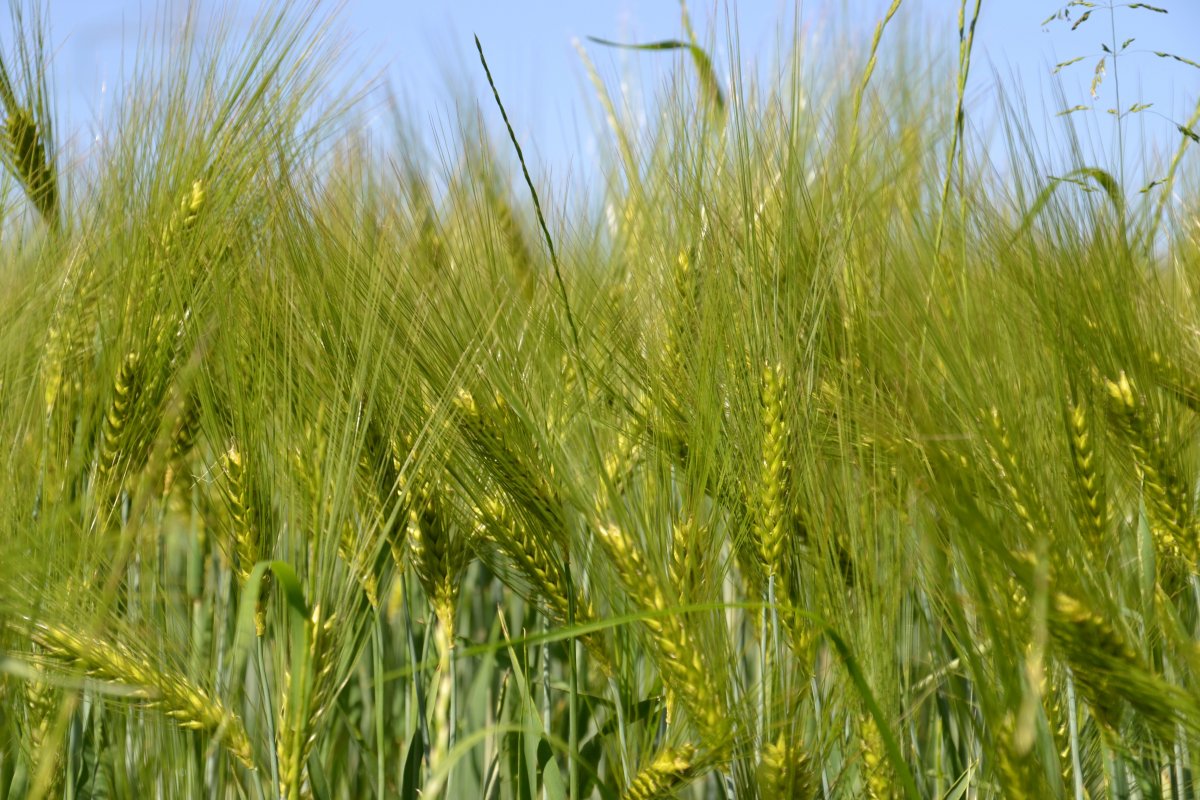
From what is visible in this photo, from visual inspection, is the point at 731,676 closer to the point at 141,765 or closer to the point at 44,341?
the point at 141,765

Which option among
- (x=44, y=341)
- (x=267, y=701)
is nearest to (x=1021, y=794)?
(x=267, y=701)

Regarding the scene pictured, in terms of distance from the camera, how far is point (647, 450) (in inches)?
36.7

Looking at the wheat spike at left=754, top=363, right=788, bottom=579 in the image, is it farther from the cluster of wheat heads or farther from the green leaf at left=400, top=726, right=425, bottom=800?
the green leaf at left=400, top=726, right=425, bottom=800

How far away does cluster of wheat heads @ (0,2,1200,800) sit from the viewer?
789mm

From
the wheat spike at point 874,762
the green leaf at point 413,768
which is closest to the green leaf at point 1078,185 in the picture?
the wheat spike at point 874,762

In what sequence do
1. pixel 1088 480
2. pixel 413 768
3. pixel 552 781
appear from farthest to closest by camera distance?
pixel 413 768 < pixel 552 781 < pixel 1088 480

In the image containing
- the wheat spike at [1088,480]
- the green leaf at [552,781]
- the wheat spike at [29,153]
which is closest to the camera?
the wheat spike at [1088,480]

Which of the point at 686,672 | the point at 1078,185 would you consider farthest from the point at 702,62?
the point at 686,672

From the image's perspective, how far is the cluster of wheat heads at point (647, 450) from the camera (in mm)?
789

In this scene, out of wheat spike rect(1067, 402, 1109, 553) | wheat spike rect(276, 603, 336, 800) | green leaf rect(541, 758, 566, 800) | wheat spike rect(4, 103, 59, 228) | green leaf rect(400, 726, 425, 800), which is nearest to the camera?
wheat spike rect(276, 603, 336, 800)

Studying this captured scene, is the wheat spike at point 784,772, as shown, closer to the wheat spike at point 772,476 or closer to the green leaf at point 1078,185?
the wheat spike at point 772,476

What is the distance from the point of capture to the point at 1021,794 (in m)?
0.67

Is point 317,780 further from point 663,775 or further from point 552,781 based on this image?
point 663,775

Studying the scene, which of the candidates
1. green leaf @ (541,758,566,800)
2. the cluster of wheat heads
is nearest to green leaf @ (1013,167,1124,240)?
the cluster of wheat heads
